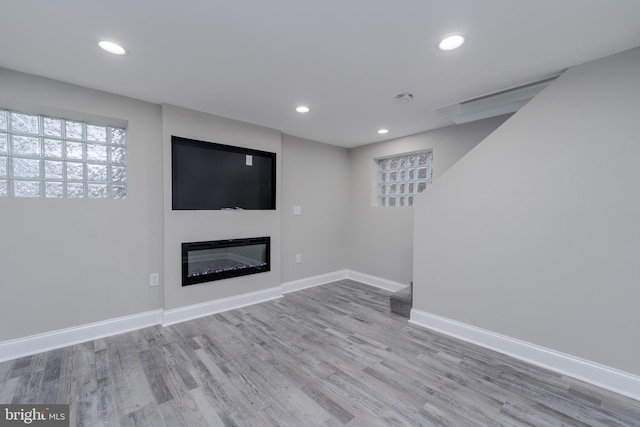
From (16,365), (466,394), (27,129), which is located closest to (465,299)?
(466,394)

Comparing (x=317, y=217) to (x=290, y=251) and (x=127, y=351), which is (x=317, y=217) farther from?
(x=127, y=351)

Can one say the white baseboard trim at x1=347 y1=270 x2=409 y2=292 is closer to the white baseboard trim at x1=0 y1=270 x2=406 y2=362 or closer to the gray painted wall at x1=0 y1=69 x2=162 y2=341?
the white baseboard trim at x1=0 y1=270 x2=406 y2=362

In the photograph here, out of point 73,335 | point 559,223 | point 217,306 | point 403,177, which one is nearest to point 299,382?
→ point 217,306

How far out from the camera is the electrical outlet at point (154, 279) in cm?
280

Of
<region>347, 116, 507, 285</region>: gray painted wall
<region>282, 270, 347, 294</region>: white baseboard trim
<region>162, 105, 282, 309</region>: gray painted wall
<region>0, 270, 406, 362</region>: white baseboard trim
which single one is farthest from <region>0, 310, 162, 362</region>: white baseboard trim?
<region>347, 116, 507, 285</region>: gray painted wall

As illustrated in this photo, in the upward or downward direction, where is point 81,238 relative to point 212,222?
downward

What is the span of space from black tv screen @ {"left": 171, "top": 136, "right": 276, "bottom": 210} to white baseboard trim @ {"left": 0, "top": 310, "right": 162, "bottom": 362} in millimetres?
1200

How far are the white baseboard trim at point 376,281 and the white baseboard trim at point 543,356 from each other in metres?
1.13

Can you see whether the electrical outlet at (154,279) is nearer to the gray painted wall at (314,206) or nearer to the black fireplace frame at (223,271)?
the black fireplace frame at (223,271)

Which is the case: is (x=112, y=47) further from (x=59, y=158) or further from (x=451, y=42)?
(x=451, y=42)

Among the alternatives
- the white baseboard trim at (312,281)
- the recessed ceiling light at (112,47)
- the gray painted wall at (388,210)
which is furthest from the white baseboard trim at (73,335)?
the gray painted wall at (388,210)

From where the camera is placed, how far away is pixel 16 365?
2064mm

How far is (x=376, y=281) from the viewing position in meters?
4.29

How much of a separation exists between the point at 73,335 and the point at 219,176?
1999mm
